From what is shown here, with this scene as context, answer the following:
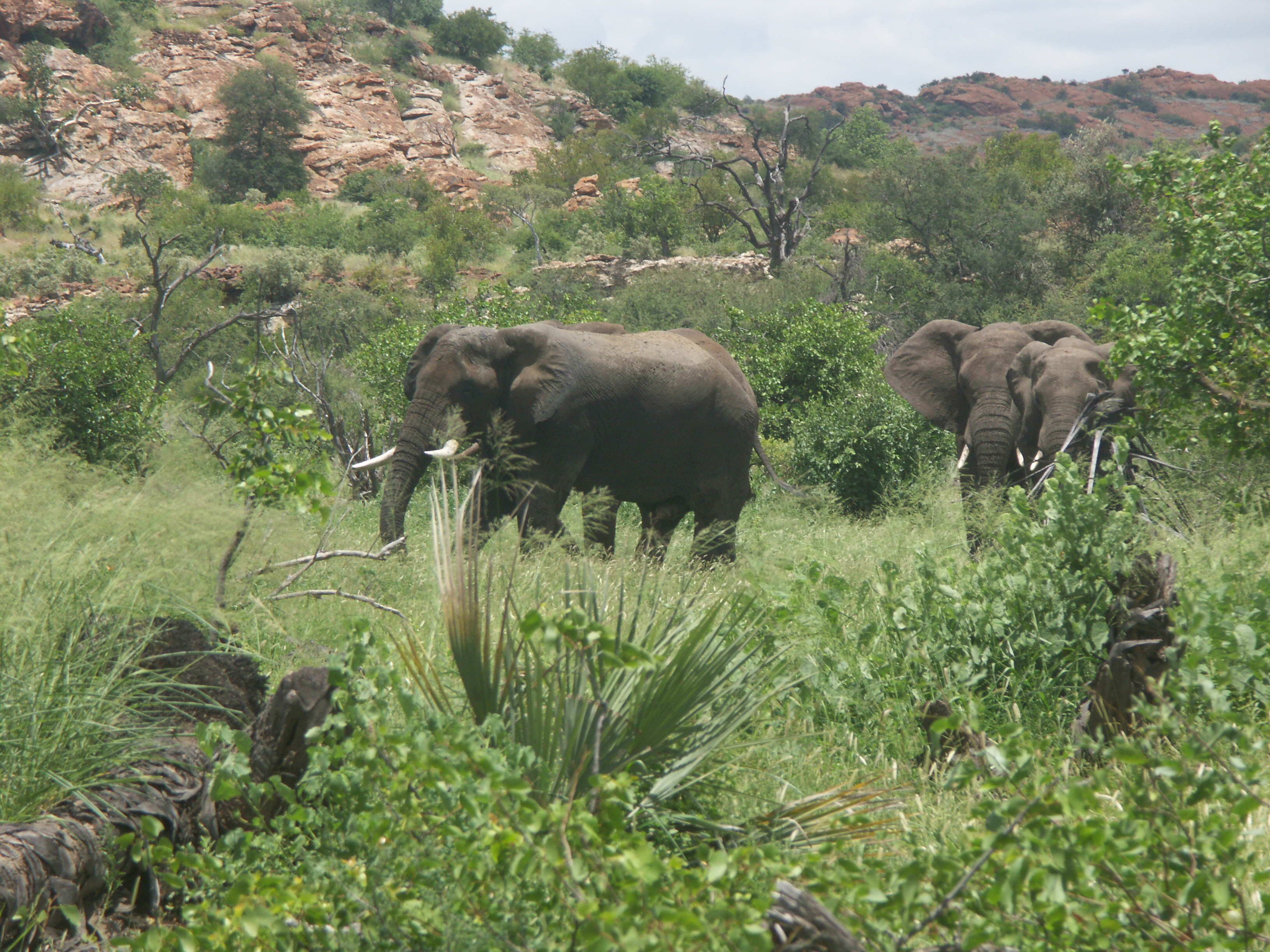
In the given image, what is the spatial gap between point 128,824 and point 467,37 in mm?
65367

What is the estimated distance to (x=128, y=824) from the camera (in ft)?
9.79

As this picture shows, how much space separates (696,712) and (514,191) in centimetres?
4119

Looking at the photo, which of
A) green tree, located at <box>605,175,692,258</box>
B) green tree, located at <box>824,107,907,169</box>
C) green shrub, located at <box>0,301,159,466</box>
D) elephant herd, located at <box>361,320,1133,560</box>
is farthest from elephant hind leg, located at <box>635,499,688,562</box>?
green tree, located at <box>824,107,907,169</box>

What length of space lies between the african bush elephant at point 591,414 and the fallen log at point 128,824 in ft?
11.5

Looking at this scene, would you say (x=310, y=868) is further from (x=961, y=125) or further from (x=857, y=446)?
(x=961, y=125)

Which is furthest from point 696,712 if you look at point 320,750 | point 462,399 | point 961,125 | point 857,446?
point 961,125

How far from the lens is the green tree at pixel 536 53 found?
65875mm

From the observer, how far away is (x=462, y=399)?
7.23 metres

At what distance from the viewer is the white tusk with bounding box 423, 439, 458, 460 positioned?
6656mm

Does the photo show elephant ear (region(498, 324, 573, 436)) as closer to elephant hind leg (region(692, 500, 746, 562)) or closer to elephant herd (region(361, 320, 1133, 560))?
elephant herd (region(361, 320, 1133, 560))

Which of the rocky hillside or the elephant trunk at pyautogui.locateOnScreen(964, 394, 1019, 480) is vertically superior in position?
the rocky hillside

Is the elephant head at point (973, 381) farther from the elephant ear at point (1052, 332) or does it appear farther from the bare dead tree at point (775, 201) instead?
the bare dead tree at point (775, 201)

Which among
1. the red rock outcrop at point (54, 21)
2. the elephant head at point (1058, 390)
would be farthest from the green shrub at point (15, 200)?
the elephant head at point (1058, 390)

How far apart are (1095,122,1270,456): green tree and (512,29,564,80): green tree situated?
6326cm
